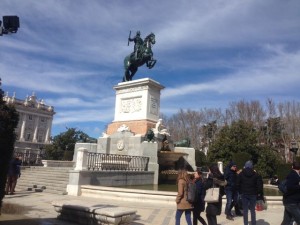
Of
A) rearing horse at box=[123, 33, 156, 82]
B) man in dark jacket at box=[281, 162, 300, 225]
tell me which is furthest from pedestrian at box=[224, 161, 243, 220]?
rearing horse at box=[123, 33, 156, 82]

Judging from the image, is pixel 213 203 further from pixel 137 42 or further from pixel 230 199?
pixel 137 42

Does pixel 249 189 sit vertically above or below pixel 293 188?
below

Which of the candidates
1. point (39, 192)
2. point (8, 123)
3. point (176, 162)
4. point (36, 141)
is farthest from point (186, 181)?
point (36, 141)

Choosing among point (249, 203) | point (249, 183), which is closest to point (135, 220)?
point (249, 203)

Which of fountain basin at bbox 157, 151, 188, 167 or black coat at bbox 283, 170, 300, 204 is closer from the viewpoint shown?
black coat at bbox 283, 170, 300, 204

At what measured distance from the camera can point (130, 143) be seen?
19.9 metres

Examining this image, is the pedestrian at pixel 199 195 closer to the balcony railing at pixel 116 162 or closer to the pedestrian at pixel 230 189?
the pedestrian at pixel 230 189

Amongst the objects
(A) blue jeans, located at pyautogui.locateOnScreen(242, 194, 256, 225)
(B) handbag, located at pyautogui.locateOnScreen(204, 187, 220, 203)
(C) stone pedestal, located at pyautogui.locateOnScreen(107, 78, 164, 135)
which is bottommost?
(A) blue jeans, located at pyautogui.locateOnScreen(242, 194, 256, 225)

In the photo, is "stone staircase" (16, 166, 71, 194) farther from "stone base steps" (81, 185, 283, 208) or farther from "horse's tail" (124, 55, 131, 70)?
"horse's tail" (124, 55, 131, 70)

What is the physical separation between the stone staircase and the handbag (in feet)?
27.1

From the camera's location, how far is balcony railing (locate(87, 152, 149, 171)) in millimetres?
15562

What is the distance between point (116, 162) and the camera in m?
17.1

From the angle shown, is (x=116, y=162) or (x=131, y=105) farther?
(x=131, y=105)

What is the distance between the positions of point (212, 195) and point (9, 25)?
550 centimetres
